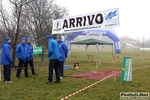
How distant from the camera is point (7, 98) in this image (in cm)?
554

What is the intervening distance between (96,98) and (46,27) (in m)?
18.0

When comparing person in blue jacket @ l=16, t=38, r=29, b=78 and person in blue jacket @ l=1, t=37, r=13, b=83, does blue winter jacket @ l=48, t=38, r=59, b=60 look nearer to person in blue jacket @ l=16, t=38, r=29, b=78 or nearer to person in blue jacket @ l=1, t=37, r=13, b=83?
person in blue jacket @ l=1, t=37, r=13, b=83

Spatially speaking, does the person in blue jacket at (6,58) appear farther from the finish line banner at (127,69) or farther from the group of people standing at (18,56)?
the finish line banner at (127,69)

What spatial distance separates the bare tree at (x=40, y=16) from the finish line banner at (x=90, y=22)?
33.9ft

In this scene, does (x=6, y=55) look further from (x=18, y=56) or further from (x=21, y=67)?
(x=21, y=67)

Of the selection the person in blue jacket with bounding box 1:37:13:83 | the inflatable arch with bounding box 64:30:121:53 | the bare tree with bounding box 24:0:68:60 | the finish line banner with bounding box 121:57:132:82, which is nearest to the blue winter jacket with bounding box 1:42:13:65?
the person in blue jacket with bounding box 1:37:13:83

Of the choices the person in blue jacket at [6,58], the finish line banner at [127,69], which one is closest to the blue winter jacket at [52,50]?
the person in blue jacket at [6,58]

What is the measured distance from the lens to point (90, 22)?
33.9 ft

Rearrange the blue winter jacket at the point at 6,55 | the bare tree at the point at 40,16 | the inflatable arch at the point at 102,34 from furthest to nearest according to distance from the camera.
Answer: the inflatable arch at the point at 102,34 → the bare tree at the point at 40,16 → the blue winter jacket at the point at 6,55

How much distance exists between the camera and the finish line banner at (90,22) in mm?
9594

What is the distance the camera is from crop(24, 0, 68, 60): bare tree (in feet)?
70.4

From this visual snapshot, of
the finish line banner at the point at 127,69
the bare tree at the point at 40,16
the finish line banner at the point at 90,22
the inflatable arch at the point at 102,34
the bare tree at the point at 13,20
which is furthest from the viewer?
the inflatable arch at the point at 102,34

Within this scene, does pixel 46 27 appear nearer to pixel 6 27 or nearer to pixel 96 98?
pixel 6 27

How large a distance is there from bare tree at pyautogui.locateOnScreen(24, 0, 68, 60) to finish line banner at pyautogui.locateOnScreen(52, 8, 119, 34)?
1033 cm
